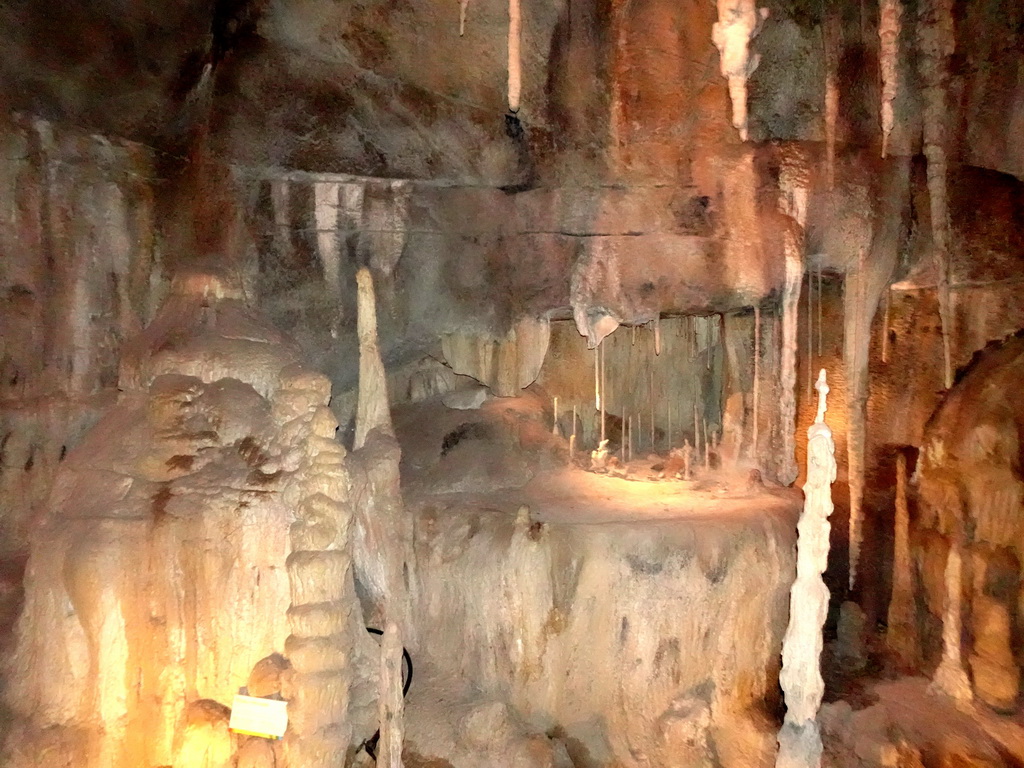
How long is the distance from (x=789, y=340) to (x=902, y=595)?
3.36 m

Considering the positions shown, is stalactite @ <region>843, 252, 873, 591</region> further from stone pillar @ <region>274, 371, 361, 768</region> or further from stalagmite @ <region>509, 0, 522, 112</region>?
stone pillar @ <region>274, 371, 361, 768</region>

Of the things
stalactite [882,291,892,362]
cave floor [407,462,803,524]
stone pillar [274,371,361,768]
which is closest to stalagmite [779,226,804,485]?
cave floor [407,462,803,524]

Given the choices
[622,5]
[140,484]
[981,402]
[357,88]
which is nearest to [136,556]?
[140,484]

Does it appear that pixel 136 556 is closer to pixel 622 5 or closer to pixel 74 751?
pixel 74 751

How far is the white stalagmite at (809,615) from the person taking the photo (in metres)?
6.27

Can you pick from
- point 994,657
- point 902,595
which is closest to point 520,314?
point 902,595

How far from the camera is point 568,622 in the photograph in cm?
766

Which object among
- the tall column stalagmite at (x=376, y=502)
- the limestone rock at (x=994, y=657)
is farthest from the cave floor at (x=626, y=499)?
the limestone rock at (x=994, y=657)

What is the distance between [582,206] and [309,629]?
5.55m

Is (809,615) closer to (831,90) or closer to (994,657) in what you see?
(994,657)

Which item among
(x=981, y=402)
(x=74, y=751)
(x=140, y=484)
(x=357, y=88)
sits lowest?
(x=74, y=751)

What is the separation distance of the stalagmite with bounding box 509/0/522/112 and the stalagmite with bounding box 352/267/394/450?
243 centimetres

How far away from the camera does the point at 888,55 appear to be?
305 inches

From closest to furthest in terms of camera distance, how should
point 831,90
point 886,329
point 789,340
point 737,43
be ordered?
point 737,43 < point 831,90 < point 789,340 < point 886,329
